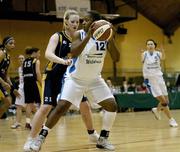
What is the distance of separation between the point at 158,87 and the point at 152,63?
594mm

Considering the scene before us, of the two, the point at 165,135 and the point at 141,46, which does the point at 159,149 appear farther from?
the point at 141,46

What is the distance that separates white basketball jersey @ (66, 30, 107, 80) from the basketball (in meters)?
0.22

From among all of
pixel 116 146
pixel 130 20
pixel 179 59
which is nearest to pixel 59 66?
pixel 116 146

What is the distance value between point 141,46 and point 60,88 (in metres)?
17.0

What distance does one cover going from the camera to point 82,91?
17.1ft

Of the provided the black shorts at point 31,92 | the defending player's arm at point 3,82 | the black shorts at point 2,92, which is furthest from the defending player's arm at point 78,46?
the black shorts at point 31,92

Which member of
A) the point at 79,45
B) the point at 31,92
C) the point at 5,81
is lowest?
the point at 31,92

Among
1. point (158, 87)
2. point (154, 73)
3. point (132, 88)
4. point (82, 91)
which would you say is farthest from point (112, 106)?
point (132, 88)

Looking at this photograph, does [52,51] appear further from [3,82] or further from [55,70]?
[3,82]

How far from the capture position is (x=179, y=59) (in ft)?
76.2

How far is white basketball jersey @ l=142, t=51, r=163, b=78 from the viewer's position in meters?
9.75

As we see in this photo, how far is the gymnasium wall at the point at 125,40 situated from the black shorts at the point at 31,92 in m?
9.16

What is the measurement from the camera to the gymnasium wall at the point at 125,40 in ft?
62.4

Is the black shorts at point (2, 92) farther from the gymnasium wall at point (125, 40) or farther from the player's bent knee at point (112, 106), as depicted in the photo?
the gymnasium wall at point (125, 40)
